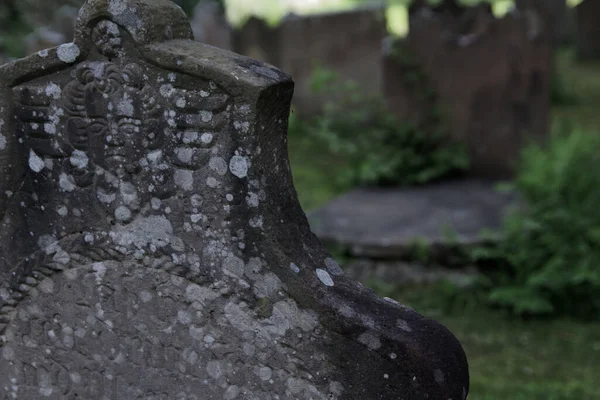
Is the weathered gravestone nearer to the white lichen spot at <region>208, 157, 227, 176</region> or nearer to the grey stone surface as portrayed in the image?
the white lichen spot at <region>208, 157, 227, 176</region>

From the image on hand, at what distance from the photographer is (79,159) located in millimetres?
2383

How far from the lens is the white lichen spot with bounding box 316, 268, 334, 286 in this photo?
224 centimetres

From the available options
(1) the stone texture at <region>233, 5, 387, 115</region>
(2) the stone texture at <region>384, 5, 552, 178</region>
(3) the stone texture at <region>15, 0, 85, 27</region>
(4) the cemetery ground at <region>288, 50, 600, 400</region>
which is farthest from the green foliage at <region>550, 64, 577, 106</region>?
(3) the stone texture at <region>15, 0, 85, 27</region>

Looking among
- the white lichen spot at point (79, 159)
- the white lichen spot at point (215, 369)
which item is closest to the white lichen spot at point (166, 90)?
the white lichen spot at point (79, 159)

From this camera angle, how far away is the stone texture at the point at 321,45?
9.34 metres

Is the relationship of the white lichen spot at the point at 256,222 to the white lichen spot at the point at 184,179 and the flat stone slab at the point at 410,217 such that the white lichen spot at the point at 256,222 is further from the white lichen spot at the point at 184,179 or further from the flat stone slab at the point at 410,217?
the flat stone slab at the point at 410,217

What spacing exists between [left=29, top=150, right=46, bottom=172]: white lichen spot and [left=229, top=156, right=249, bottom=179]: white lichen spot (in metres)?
0.64

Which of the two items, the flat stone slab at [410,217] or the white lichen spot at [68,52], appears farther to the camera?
the flat stone slab at [410,217]

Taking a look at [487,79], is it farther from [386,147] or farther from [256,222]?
[256,222]

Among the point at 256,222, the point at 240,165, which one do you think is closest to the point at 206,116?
the point at 240,165

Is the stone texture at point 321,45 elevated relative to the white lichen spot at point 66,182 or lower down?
lower down

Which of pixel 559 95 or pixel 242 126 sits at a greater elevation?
pixel 242 126

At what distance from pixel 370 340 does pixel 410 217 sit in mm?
3911

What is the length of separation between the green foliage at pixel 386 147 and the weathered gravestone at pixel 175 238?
4649 millimetres
